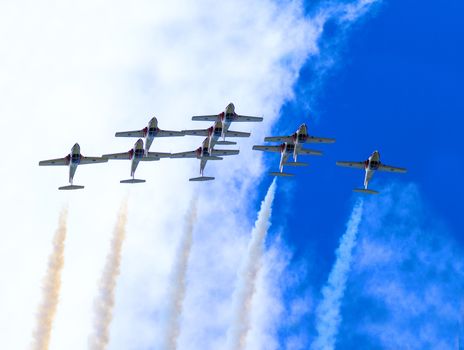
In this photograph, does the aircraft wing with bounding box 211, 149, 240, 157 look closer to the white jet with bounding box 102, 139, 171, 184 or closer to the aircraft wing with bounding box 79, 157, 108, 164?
the white jet with bounding box 102, 139, 171, 184

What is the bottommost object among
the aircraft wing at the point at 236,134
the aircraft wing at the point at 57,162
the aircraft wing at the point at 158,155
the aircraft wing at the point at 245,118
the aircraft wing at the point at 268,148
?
the aircraft wing at the point at 57,162

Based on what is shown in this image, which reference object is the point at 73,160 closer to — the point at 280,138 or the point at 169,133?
the point at 169,133

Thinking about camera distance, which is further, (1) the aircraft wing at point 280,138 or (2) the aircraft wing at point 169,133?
(2) the aircraft wing at point 169,133

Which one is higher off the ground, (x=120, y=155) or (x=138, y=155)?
(x=120, y=155)

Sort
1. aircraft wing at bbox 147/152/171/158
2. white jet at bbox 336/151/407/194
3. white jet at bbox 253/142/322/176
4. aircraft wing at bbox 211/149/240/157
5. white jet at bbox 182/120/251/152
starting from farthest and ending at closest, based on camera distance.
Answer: aircraft wing at bbox 211/149/240/157 < white jet at bbox 182/120/251/152 < white jet at bbox 253/142/322/176 < aircraft wing at bbox 147/152/171/158 < white jet at bbox 336/151/407/194

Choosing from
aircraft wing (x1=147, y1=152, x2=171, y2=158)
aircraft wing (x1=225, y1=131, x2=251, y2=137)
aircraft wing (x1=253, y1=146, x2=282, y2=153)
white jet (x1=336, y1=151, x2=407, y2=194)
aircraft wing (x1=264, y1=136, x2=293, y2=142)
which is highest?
aircraft wing (x1=225, y1=131, x2=251, y2=137)

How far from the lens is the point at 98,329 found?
341 feet

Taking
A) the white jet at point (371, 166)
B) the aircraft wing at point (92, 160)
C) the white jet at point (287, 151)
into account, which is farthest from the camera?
the white jet at point (287, 151)

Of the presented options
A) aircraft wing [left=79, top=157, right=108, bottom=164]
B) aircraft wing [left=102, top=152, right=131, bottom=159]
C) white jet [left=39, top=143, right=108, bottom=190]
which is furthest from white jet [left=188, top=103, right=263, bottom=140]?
white jet [left=39, top=143, right=108, bottom=190]

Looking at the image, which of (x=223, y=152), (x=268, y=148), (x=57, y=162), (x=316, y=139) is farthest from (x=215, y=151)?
(x=57, y=162)

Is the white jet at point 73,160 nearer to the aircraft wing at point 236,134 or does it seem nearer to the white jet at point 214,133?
the white jet at point 214,133

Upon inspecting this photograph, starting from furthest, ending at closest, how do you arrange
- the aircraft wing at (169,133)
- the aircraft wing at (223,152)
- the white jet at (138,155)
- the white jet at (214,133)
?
the aircraft wing at (223,152) < the white jet at (214,133) < the aircraft wing at (169,133) < the white jet at (138,155)

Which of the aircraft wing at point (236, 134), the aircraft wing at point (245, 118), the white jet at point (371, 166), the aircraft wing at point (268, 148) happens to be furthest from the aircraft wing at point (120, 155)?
the white jet at point (371, 166)

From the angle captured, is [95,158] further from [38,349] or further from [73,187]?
[38,349]
